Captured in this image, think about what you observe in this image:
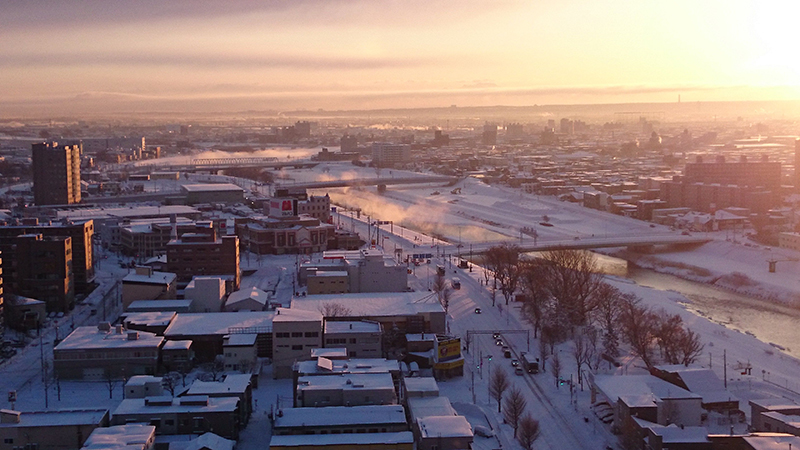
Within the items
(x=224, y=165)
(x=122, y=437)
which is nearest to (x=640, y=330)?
(x=122, y=437)

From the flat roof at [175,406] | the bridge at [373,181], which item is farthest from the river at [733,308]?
the bridge at [373,181]

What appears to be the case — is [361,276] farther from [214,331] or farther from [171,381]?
[171,381]

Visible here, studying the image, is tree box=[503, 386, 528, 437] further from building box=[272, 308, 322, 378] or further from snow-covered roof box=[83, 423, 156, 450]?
snow-covered roof box=[83, 423, 156, 450]

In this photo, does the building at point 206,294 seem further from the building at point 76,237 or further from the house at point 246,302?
the building at point 76,237

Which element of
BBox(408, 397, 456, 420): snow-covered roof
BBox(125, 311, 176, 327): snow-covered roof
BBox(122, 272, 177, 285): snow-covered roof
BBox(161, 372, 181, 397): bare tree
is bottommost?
BBox(161, 372, 181, 397): bare tree

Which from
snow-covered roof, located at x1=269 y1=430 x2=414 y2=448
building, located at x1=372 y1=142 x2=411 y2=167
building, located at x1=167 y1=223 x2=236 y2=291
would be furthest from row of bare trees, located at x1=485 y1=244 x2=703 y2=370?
building, located at x1=372 y1=142 x2=411 y2=167

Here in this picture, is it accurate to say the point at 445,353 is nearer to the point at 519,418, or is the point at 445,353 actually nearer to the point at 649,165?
the point at 519,418
